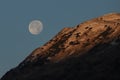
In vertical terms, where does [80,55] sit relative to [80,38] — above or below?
below

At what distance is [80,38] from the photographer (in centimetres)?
15925

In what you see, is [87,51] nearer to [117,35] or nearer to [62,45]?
[117,35]

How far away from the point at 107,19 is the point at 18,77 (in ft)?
170

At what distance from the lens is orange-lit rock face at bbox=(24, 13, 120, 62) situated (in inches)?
5738

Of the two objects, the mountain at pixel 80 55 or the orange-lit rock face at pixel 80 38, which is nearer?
the mountain at pixel 80 55

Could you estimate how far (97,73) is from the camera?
108250 millimetres

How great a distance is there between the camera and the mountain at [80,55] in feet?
370

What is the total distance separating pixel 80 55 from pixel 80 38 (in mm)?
23117

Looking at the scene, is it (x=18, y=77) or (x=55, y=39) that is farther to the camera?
(x=55, y=39)

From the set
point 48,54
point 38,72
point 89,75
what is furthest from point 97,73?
point 48,54

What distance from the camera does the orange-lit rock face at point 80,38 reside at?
146 meters

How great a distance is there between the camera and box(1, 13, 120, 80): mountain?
113 meters

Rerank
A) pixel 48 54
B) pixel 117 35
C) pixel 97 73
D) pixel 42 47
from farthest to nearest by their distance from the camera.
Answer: pixel 42 47 → pixel 48 54 → pixel 117 35 → pixel 97 73

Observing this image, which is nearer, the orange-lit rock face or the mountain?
the mountain
